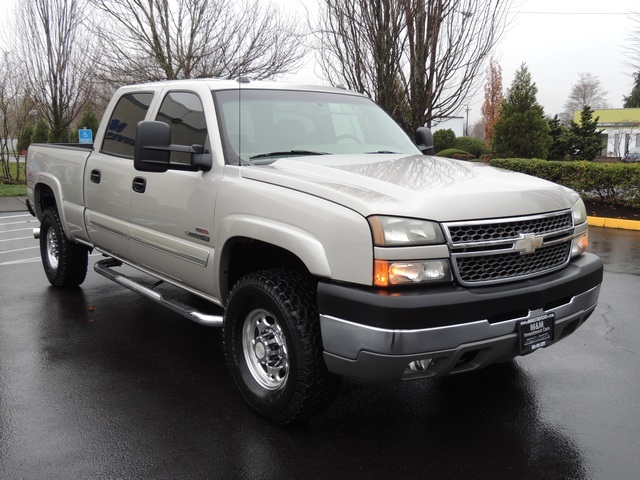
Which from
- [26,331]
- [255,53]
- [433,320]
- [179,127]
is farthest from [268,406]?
[255,53]

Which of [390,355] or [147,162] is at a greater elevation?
[147,162]

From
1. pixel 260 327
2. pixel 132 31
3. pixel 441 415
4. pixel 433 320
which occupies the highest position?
pixel 132 31

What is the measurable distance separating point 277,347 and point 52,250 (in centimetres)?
426

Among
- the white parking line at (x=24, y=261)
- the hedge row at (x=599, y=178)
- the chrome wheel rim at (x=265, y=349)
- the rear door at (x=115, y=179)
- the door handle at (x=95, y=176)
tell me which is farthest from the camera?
the hedge row at (x=599, y=178)

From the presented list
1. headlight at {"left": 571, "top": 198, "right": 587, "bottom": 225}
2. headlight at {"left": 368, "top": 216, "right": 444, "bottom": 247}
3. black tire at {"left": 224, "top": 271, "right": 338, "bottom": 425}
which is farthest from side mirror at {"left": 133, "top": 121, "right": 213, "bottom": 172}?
headlight at {"left": 571, "top": 198, "right": 587, "bottom": 225}

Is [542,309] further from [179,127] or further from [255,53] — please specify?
[255,53]

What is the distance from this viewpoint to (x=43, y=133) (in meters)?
30.4

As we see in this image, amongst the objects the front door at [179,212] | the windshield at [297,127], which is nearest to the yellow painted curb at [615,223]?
the windshield at [297,127]

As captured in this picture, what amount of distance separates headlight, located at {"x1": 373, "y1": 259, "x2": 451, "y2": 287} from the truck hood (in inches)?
9.1

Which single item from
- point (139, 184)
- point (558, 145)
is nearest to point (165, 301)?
point (139, 184)

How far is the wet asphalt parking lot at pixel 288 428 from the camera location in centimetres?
311

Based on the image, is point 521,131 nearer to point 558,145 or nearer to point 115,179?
point 558,145

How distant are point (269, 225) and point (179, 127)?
156 cm

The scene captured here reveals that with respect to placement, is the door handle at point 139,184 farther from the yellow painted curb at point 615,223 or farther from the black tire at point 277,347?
the yellow painted curb at point 615,223
